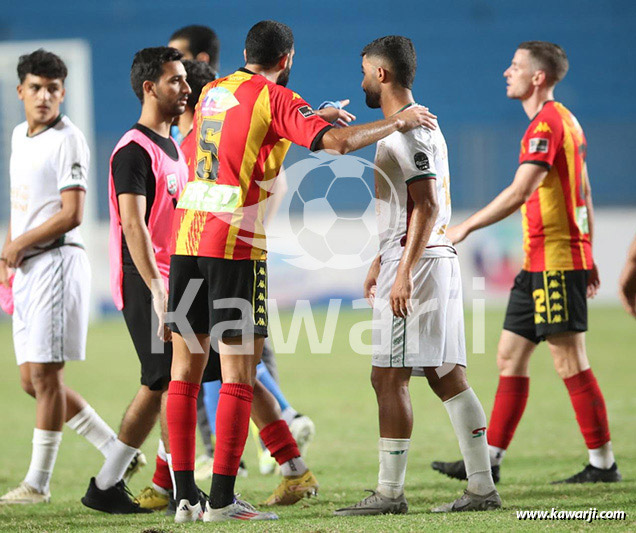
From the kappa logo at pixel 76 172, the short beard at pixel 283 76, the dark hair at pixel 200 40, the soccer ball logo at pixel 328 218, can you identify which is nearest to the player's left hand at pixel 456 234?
the short beard at pixel 283 76

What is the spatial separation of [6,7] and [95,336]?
13757mm

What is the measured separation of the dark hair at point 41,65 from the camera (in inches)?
193

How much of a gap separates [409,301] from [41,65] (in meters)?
2.44

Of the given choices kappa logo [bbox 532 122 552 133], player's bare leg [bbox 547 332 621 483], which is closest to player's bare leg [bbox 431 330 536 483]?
player's bare leg [bbox 547 332 621 483]

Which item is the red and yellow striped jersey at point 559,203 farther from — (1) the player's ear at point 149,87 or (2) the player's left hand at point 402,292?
(1) the player's ear at point 149,87

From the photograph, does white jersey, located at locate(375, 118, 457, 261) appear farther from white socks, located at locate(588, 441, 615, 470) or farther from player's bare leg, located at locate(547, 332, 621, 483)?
white socks, located at locate(588, 441, 615, 470)

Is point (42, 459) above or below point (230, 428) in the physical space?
below

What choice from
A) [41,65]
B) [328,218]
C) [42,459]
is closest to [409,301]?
[42,459]

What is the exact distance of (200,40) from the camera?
604cm

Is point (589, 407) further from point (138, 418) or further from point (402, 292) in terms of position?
point (138, 418)

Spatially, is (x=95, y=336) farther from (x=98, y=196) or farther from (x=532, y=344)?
(x=532, y=344)

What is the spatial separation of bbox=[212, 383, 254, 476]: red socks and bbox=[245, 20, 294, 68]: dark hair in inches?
53.7

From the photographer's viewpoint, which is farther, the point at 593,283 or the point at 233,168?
the point at 593,283

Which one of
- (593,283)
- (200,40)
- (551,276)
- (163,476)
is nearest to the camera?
(163,476)
